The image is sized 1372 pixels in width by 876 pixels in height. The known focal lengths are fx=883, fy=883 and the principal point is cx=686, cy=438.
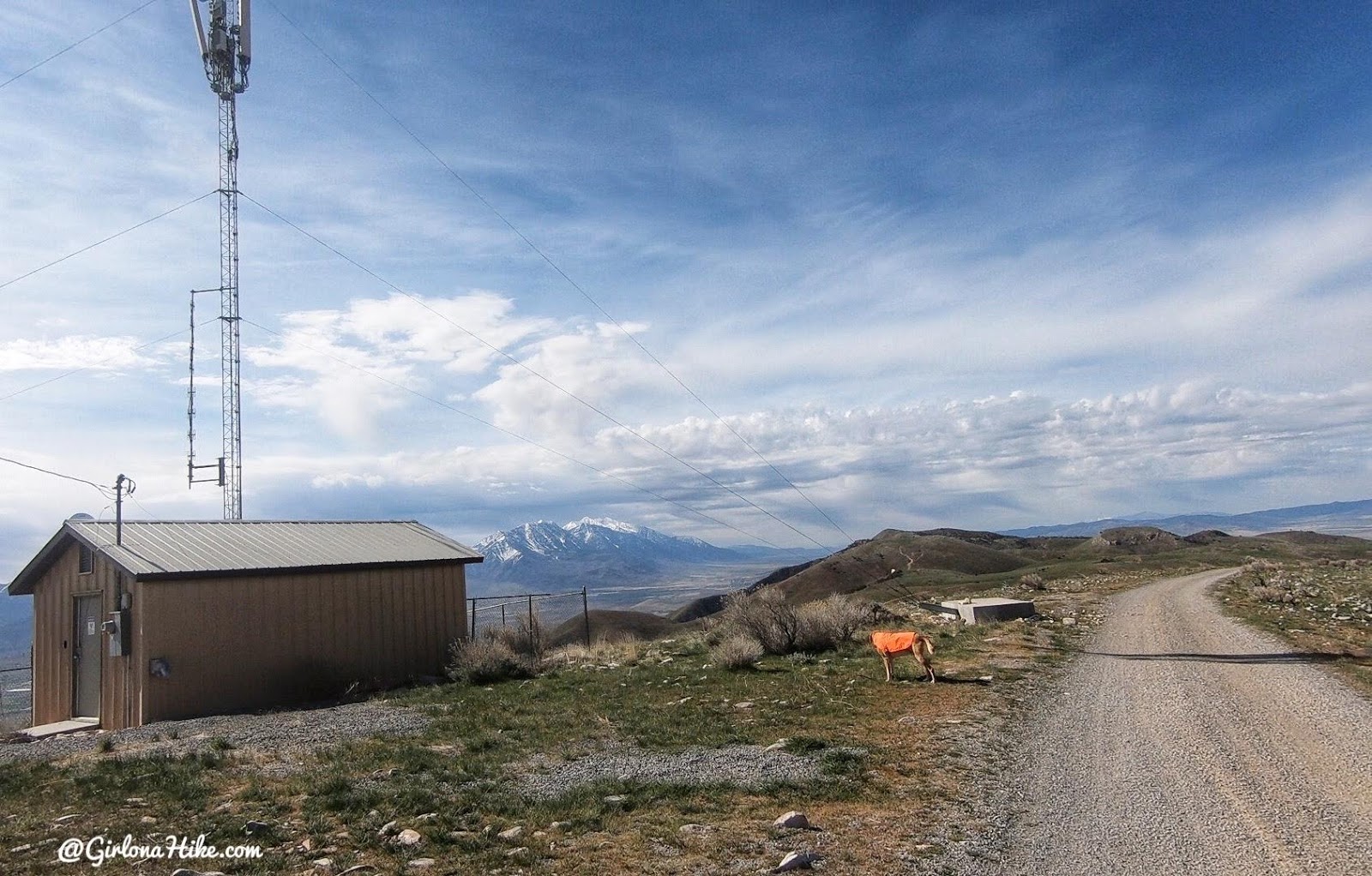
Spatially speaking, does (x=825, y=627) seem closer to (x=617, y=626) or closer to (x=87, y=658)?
(x=87, y=658)

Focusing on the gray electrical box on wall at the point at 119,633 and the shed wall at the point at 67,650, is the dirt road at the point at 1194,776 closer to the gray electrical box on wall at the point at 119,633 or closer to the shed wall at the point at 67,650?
the gray electrical box on wall at the point at 119,633

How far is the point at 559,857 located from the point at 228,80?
24.9 meters

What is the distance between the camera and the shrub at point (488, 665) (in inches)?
717

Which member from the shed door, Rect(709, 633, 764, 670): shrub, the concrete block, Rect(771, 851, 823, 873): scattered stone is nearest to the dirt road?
Rect(771, 851, 823, 873): scattered stone

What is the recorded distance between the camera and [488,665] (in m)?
18.4

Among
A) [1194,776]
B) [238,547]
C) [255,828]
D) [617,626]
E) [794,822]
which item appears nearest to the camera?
[794,822]

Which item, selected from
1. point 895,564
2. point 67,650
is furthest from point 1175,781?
point 895,564

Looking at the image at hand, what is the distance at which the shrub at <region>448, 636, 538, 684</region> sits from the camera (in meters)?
18.2

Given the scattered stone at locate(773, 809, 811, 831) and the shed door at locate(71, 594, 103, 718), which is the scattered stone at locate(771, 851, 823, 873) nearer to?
the scattered stone at locate(773, 809, 811, 831)

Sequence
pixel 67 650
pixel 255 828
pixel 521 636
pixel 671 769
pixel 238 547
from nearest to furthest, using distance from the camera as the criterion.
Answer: pixel 255 828
pixel 671 769
pixel 67 650
pixel 238 547
pixel 521 636

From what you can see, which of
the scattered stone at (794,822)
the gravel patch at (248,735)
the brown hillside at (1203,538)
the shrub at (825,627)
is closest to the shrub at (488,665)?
the gravel patch at (248,735)

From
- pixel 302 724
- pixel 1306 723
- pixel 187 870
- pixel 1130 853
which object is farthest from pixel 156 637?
pixel 1306 723

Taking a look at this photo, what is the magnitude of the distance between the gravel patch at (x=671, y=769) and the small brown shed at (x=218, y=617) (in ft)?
34.6

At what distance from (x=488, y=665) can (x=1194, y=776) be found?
13659 mm
